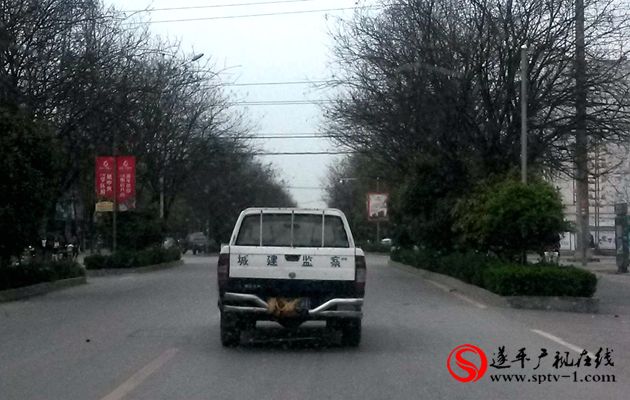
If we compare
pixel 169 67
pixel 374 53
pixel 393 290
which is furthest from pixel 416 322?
pixel 169 67

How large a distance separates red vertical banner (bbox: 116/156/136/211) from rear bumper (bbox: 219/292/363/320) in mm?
27645

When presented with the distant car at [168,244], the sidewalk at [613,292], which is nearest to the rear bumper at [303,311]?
the sidewalk at [613,292]

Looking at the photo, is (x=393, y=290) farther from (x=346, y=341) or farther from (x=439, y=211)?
(x=346, y=341)

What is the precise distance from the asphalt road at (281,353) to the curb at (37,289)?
84.4 inches

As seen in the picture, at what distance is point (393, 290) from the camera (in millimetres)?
30922

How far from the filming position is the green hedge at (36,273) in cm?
2898

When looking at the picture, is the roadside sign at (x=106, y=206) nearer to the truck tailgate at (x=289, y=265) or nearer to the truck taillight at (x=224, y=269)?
the truck taillight at (x=224, y=269)

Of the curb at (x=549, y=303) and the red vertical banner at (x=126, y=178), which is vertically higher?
the red vertical banner at (x=126, y=178)

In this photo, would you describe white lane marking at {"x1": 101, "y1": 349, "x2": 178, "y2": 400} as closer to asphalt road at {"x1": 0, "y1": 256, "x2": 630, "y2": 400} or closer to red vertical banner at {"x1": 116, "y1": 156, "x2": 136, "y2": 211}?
asphalt road at {"x1": 0, "y1": 256, "x2": 630, "y2": 400}

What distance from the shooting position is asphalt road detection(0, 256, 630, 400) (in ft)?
38.9

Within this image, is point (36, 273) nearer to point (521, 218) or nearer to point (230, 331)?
point (521, 218)

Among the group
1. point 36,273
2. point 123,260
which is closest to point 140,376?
point 36,273

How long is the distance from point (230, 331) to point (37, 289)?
54.6ft

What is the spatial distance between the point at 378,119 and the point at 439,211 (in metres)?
4.05
